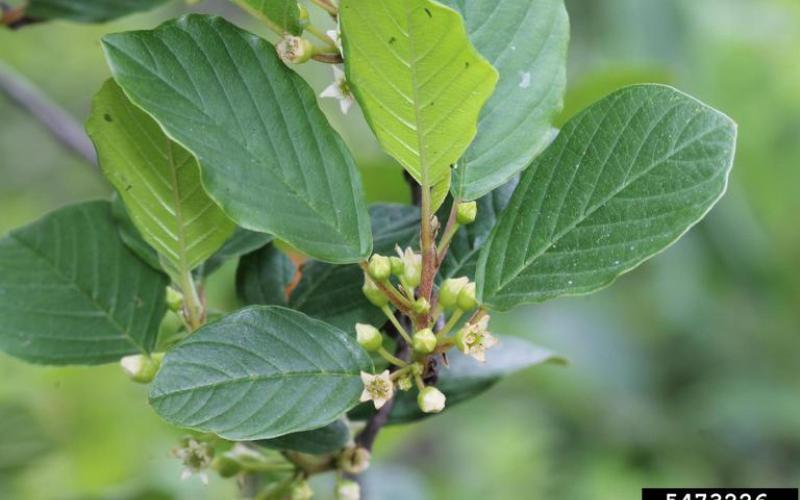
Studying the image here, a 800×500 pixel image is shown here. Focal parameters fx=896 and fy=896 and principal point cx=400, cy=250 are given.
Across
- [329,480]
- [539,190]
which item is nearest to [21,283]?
[539,190]

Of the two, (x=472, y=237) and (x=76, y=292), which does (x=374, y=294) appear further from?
(x=76, y=292)

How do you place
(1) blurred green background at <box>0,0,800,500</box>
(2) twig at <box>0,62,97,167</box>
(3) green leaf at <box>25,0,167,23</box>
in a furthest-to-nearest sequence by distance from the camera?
(1) blurred green background at <box>0,0,800,500</box>, (2) twig at <box>0,62,97,167</box>, (3) green leaf at <box>25,0,167,23</box>

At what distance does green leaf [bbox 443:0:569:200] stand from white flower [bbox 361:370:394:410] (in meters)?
0.16

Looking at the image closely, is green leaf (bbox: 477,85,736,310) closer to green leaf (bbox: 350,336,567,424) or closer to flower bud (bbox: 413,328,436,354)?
flower bud (bbox: 413,328,436,354)

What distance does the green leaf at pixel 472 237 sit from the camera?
786mm

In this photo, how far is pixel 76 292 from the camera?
33.8 inches

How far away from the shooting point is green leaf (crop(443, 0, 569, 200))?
0.71m

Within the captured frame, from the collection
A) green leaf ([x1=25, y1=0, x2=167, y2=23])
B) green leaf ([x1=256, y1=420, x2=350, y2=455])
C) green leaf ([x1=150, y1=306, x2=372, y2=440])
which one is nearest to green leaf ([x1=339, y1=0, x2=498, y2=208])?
green leaf ([x1=150, y1=306, x2=372, y2=440])

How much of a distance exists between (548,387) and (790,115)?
1.18m

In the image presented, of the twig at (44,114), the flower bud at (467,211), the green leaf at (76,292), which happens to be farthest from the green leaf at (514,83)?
the twig at (44,114)

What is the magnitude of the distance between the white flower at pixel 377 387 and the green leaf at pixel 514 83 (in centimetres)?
16

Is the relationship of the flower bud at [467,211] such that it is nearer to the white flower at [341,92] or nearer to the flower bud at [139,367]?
the white flower at [341,92]

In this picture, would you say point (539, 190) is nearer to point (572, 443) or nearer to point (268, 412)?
point (268, 412)

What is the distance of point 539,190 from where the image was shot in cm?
71
